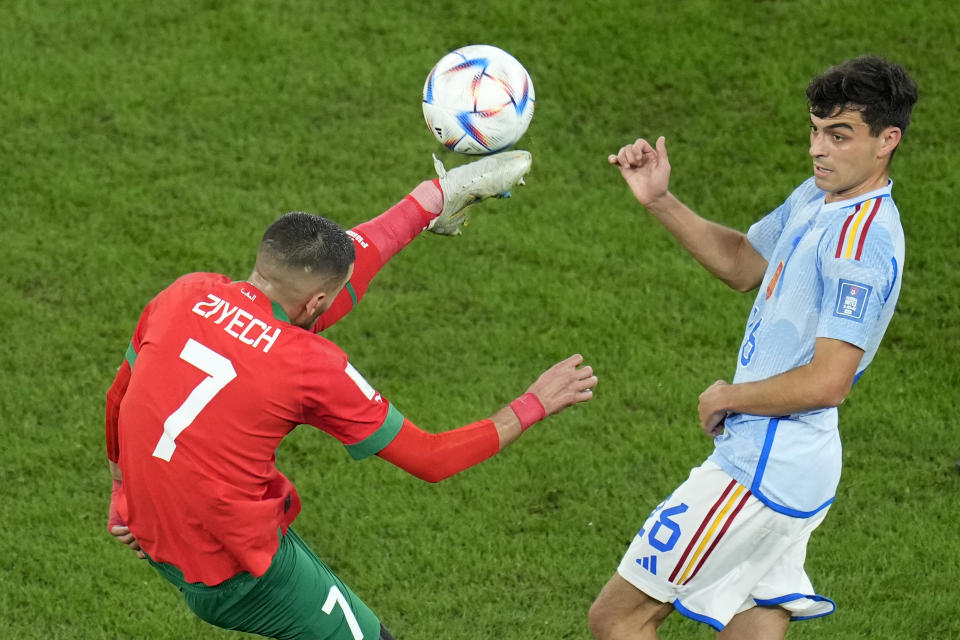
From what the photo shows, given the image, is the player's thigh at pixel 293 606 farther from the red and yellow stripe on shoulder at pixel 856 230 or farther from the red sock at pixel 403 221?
the red and yellow stripe on shoulder at pixel 856 230

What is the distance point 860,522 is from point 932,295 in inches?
92.6

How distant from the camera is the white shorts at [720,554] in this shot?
460 cm

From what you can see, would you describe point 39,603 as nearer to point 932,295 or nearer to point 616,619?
point 616,619

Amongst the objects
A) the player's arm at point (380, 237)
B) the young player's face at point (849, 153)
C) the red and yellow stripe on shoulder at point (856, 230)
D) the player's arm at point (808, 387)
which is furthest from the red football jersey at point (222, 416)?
the young player's face at point (849, 153)

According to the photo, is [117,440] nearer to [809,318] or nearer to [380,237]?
[380,237]

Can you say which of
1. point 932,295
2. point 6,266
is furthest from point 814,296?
point 6,266

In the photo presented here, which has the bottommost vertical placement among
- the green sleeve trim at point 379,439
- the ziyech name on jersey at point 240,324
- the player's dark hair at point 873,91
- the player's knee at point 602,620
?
the player's knee at point 602,620

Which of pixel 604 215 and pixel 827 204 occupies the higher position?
pixel 827 204

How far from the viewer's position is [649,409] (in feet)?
25.0

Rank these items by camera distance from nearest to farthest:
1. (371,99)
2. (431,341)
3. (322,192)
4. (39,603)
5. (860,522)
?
(39,603), (860,522), (431,341), (322,192), (371,99)

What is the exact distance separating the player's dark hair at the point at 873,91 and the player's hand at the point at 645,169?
2.87ft

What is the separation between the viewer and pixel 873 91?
4.36 m

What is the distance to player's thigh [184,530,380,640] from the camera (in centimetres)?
450

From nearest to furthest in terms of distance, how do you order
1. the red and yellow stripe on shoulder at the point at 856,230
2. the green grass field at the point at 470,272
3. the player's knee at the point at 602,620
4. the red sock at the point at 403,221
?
the red and yellow stripe on shoulder at the point at 856,230 < the player's knee at the point at 602,620 < the red sock at the point at 403,221 < the green grass field at the point at 470,272
